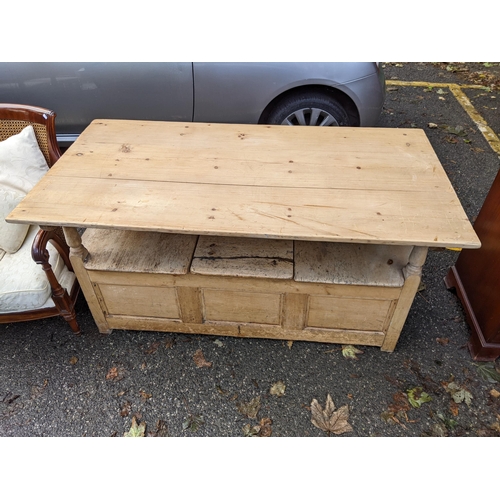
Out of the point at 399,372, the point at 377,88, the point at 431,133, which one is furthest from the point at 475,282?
the point at 431,133

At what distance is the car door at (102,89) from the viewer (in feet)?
10.1

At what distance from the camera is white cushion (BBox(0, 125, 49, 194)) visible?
7.43 ft

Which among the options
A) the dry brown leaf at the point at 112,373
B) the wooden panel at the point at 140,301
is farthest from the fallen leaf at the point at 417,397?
the dry brown leaf at the point at 112,373

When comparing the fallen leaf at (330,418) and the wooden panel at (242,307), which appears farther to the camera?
the wooden panel at (242,307)

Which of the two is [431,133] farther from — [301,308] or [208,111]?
[301,308]

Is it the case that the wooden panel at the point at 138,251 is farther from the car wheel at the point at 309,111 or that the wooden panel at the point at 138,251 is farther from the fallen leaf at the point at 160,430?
the car wheel at the point at 309,111

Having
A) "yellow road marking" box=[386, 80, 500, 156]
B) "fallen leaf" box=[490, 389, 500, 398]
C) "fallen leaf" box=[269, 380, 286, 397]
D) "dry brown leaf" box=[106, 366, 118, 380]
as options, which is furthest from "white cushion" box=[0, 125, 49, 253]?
"yellow road marking" box=[386, 80, 500, 156]

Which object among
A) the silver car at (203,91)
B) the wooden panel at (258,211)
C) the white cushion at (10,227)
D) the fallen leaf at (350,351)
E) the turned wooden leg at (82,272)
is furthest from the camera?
the silver car at (203,91)

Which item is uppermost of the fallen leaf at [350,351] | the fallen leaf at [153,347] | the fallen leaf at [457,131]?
the fallen leaf at [457,131]

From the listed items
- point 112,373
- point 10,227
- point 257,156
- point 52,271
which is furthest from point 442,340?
point 10,227

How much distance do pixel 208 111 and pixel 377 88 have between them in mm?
1412

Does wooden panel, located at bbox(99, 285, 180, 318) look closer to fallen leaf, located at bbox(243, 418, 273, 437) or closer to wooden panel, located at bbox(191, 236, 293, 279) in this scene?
wooden panel, located at bbox(191, 236, 293, 279)

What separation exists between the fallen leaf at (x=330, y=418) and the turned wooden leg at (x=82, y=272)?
1.34 metres

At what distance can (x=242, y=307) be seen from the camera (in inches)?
87.0
